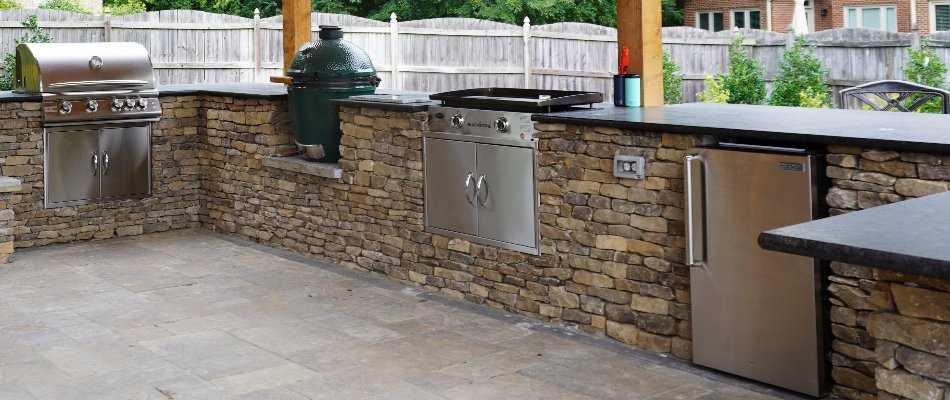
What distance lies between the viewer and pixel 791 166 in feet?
12.1

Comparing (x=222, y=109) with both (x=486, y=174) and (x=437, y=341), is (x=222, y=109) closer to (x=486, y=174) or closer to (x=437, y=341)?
(x=486, y=174)

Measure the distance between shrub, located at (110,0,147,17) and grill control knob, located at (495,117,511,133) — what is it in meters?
14.9

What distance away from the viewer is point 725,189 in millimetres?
3943

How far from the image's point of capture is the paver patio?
4.04 metres

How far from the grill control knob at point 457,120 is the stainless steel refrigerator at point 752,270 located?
1.50 meters

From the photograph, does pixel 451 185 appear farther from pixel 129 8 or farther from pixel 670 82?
pixel 129 8

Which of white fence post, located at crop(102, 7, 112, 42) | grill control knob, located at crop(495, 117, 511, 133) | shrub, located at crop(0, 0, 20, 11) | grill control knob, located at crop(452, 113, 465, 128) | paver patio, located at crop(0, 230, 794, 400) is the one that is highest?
shrub, located at crop(0, 0, 20, 11)

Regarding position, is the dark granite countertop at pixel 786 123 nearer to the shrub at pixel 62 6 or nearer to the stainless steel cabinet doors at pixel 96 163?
the stainless steel cabinet doors at pixel 96 163

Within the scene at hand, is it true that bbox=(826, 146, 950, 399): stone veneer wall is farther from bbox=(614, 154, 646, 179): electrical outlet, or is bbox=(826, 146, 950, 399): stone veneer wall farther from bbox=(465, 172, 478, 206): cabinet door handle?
bbox=(465, 172, 478, 206): cabinet door handle

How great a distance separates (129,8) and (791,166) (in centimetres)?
1678

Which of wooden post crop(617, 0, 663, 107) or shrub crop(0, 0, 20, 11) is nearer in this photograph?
wooden post crop(617, 0, 663, 107)

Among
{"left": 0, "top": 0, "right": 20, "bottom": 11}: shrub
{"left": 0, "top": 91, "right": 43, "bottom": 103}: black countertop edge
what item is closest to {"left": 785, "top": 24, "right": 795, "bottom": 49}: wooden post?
{"left": 0, "top": 91, "right": 43, "bottom": 103}: black countertop edge

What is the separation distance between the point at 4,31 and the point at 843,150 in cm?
1106

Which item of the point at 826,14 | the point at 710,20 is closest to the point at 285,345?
the point at 826,14
